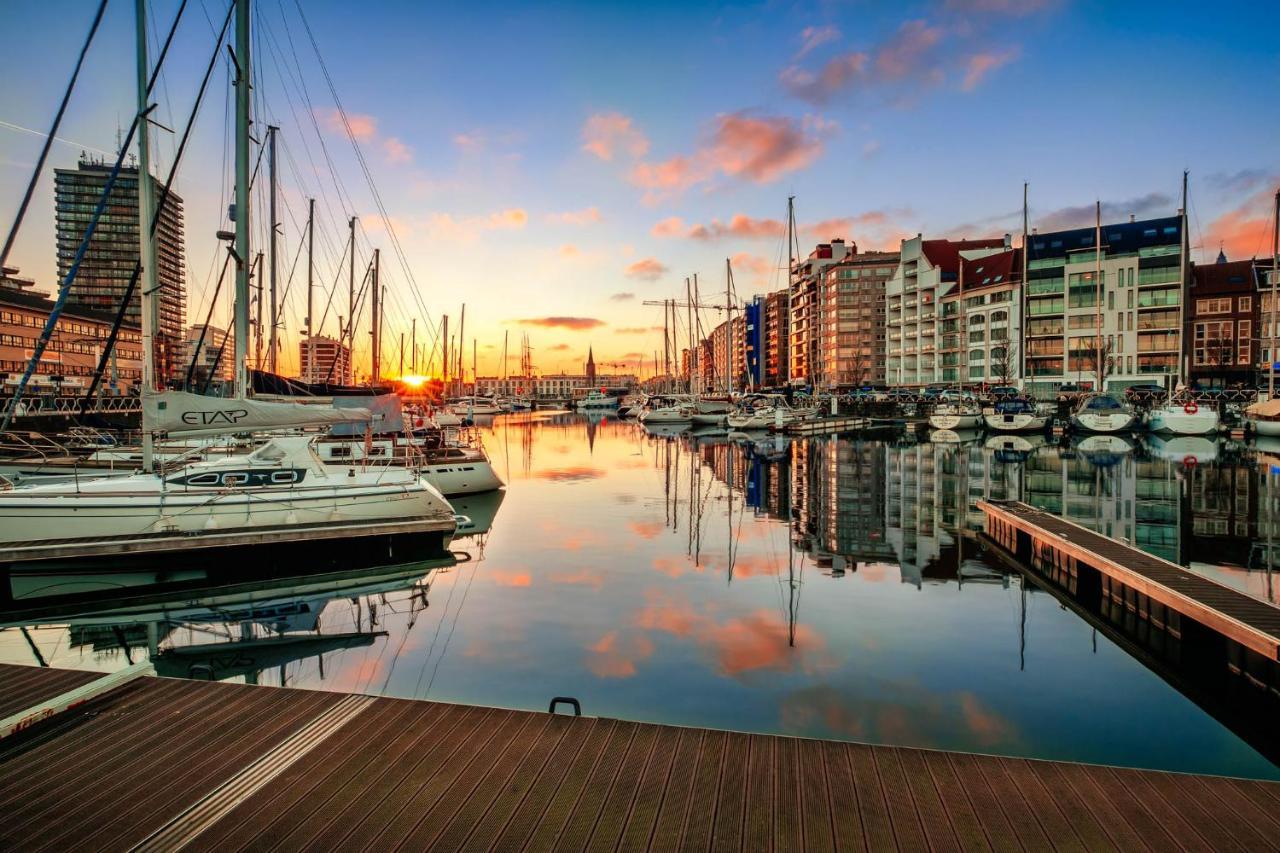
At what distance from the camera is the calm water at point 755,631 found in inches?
365

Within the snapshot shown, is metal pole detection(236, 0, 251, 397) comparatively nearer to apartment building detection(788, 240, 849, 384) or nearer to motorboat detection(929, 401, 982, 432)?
motorboat detection(929, 401, 982, 432)

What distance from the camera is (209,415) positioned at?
17.1m

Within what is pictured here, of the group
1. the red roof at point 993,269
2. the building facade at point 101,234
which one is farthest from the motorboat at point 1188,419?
the building facade at point 101,234

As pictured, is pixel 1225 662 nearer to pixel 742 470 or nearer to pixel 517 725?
pixel 517 725

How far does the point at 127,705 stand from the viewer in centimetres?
741

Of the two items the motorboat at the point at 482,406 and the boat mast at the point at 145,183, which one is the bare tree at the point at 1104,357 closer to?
the motorboat at the point at 482,406

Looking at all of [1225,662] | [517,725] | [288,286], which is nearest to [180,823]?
[517,725]

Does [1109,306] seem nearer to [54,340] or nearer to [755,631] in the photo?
[755,631]

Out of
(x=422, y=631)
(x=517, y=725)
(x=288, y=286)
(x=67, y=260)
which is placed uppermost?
(x=67, y=260)

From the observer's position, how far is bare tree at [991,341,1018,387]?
325 feet

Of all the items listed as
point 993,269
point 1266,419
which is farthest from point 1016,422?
point 993,269

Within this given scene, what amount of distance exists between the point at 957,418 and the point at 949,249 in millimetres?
66140

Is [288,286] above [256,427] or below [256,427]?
above

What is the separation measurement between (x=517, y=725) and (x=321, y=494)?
46.2 ft
